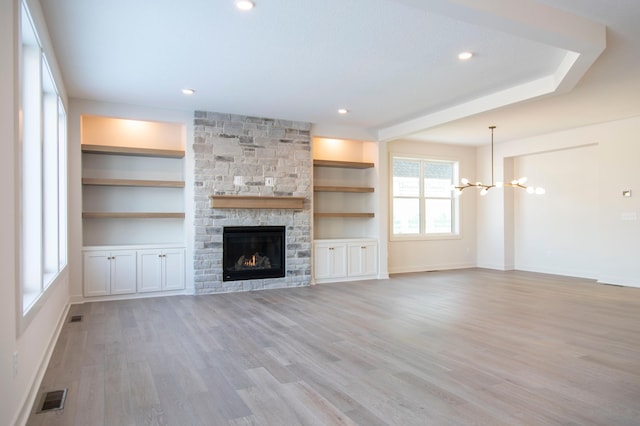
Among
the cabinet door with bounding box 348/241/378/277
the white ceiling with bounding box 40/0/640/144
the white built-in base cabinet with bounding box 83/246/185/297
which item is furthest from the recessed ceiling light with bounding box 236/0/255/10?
the cabinet door with bounding box 348/241/378/277

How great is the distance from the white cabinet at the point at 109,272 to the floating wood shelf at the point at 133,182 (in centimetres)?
101

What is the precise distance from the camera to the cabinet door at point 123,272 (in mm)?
5875

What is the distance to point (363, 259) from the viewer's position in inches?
308

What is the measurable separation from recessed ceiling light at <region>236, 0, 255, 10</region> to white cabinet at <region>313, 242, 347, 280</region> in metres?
4.74

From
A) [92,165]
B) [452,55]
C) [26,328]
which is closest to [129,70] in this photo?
[92,165]

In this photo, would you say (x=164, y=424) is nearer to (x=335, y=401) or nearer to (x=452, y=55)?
(x=335, y=401)

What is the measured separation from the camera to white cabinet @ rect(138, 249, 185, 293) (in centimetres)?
605

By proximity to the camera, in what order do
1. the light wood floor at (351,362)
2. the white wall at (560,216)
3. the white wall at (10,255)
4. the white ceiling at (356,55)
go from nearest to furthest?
the white wall at (10,255)
the light wood floor at (351,362)
the white ceiling at (356,55)
the white wall at (560,216)

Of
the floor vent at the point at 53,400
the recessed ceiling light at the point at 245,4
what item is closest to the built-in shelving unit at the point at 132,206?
the floor vent at the point at 53,400

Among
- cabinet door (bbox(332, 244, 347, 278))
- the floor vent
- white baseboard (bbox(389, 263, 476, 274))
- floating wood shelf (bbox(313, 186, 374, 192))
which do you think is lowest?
white baseboard (bbox(389, 263, 476, 274))

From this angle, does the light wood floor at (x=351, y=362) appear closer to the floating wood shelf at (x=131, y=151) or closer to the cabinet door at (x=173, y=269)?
the cabinet door at (x=173, y=269)

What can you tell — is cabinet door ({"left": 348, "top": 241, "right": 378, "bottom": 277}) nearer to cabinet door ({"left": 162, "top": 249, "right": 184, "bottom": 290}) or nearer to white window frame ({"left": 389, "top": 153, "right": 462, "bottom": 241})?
white window frame ({"left": 389, "top": 153, "right": 462, "bottom": 241})

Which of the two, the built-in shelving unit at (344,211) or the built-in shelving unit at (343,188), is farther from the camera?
the built-in shelving unit at (343,188)

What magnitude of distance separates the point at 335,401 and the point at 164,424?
103 cm
